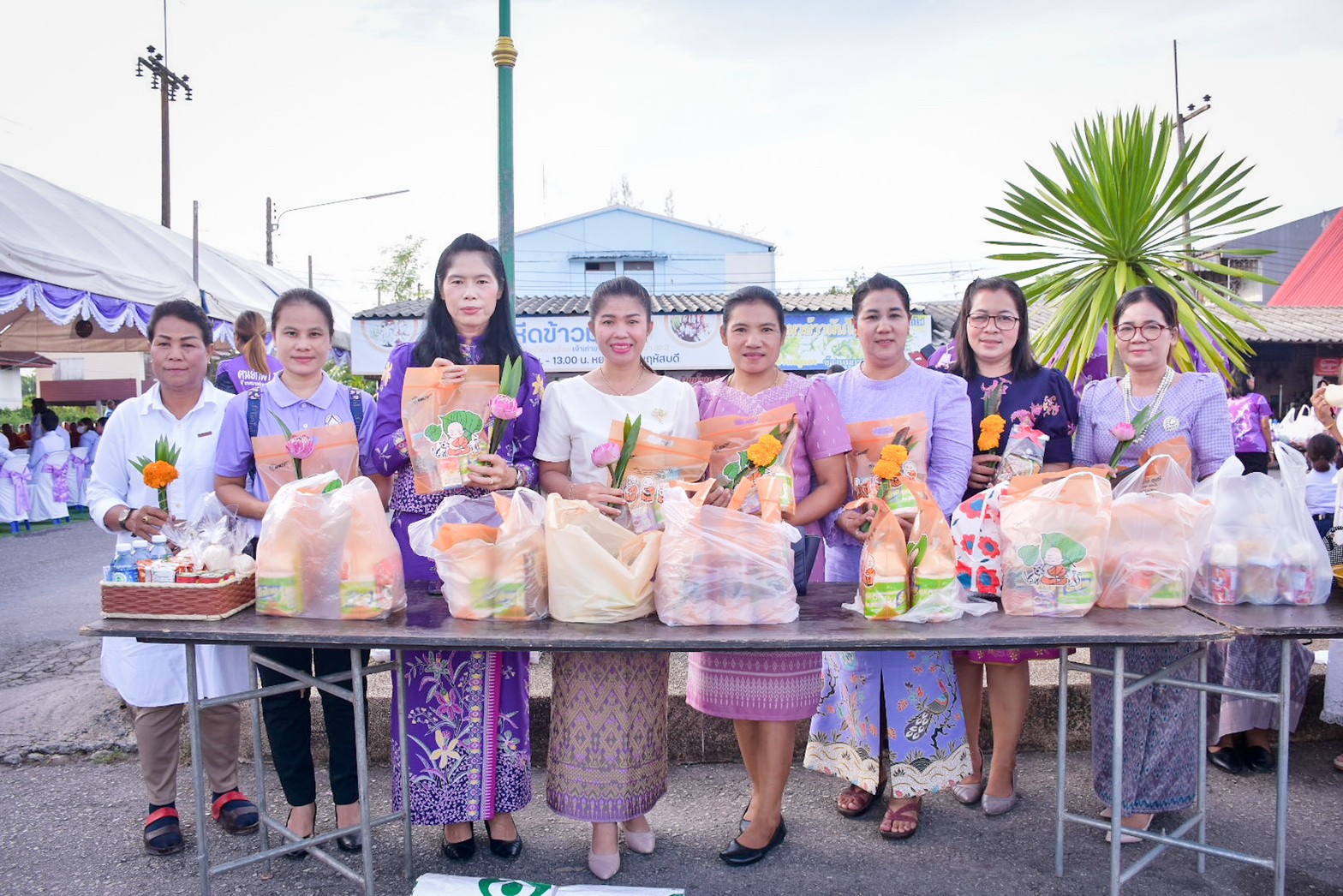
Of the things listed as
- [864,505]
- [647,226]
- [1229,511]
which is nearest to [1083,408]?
[1229,511]

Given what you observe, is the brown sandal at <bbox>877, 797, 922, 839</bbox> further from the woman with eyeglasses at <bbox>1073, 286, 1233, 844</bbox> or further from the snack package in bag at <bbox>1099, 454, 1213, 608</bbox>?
the snack package in bag at <bbox>1099, 454, 1213, 608</bbox>

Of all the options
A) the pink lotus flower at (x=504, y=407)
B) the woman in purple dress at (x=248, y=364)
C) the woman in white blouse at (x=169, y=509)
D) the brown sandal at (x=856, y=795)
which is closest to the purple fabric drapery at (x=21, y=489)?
the woman in purple dress at (x=248, y=364)

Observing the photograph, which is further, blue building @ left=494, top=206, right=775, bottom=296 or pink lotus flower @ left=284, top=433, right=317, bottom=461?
blue building @ left=494, top=206, right=775, bottom=296

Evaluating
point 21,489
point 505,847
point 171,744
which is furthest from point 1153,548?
point 21,489

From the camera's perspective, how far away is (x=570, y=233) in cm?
3186

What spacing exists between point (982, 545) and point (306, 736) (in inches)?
87.0

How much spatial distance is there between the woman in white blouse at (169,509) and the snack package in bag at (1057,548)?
2.45m

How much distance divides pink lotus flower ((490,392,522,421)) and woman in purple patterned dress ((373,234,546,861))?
13cm

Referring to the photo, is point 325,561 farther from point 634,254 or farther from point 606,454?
point 634,254

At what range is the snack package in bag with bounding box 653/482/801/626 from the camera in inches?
91.3

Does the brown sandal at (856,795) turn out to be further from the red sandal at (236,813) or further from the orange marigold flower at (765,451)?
the red sandal at (236,813)

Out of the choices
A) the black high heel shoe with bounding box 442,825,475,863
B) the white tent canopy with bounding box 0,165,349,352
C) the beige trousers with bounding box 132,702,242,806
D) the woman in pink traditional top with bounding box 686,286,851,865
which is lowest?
the black high heel shoe with bounding box 442,825,475,863

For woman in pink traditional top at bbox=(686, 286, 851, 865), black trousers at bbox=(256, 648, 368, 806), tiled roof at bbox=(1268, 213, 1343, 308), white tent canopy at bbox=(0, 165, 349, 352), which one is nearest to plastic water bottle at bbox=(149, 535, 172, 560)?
black trousers at bbox=(256, 648, 368, 806)

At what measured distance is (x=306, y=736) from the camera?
117 inches
